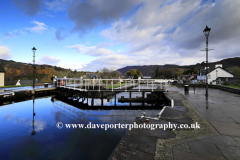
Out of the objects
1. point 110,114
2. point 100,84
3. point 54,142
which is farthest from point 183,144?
point 100,84

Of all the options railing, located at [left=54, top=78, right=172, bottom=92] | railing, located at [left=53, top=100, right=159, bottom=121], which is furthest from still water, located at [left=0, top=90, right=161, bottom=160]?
railing, located at [left=54, top=78, right=172, bottom=92]

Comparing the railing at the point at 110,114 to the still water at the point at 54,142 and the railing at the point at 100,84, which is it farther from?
the railing at the point at 100,84

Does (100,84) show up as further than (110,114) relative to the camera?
Yes

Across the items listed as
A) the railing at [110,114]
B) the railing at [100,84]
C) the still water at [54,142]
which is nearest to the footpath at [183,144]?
the still water at [54,142]

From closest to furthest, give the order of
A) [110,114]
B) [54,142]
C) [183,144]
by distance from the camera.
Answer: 1. [183,144]
2. [54,142]
3. [110,114]

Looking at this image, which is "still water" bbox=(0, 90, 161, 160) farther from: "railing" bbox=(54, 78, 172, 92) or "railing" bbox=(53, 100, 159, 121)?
"railing" bbox=(54, 78, 172, 92)

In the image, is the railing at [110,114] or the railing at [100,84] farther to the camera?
the railing at [100,84]

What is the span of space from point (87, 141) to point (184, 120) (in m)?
4.02

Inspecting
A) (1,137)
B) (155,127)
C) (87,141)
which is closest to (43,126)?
(1,137)

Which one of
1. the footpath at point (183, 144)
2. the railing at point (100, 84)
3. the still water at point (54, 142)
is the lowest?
the still water at point (54, 142)

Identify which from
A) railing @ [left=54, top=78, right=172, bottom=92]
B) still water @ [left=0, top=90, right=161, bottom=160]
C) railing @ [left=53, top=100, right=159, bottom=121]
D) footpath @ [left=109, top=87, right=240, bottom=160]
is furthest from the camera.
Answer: railing @ [left=54, top=78, right=172, bottom=92]

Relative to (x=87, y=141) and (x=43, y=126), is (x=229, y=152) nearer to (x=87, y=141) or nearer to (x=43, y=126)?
(x=87, y=141)

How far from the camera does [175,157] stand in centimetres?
242

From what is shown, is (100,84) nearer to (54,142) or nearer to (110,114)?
(110,114)
